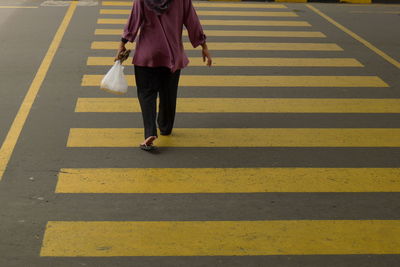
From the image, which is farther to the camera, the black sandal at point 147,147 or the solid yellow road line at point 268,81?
the solid yellow road line at point 268,81

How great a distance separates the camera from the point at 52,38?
12852mm

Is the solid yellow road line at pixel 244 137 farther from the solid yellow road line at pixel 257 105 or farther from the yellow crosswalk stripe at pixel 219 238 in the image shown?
the yellow crosswalk stripe at pixel 219 238

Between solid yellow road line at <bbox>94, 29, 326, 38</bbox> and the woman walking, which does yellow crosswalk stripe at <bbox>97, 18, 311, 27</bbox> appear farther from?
the woman walking

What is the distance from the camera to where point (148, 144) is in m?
8.14

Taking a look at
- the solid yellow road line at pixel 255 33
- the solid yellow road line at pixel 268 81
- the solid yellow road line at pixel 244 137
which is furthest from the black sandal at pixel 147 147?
the solid yellow road line at pixel 255 33

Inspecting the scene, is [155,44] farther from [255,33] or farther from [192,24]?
[255,33]

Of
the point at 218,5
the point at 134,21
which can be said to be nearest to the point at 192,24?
the point at 134,21

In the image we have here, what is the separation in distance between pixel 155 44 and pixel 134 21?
0.97 ft

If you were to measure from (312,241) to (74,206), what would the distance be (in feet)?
6.43

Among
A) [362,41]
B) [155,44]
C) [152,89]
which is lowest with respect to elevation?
[362,41]

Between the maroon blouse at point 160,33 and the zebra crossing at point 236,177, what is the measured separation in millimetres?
877

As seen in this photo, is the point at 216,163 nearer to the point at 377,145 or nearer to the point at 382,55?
the point at 377,145

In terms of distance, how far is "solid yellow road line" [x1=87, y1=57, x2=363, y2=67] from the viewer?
1162 cm

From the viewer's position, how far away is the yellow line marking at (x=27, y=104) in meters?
7.95
